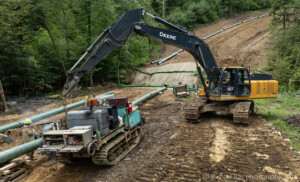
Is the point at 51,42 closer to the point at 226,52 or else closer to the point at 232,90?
the point at 232,90

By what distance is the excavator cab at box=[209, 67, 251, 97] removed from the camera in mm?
A: 9758

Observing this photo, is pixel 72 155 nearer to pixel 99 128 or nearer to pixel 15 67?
pixel 99 128

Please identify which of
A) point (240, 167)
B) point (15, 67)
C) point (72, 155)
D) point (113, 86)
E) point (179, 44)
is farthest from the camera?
point (113, 86)

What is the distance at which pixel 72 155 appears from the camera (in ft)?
23.2

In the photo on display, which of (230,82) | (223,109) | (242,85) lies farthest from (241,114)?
(230,82)

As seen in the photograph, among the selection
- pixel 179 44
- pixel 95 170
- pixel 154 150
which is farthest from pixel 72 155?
pixel 179 44

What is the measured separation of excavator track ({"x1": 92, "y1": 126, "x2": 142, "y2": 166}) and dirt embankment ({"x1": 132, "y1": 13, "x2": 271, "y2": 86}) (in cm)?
1346

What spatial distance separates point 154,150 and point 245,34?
95.2 feet

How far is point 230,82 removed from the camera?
10234mm

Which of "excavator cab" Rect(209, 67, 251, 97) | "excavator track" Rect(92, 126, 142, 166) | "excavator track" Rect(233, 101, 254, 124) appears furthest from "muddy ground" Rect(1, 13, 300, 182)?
"excavator cab" Rect(209, 67, 251, 97)

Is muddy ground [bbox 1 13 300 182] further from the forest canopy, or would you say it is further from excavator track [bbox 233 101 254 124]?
the forest canopy

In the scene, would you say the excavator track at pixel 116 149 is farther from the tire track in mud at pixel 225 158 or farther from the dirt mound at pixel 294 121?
the dirt mound at pixel 294 121

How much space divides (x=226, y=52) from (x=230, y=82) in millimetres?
18156

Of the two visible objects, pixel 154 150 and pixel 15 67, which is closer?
pixel 154 150
